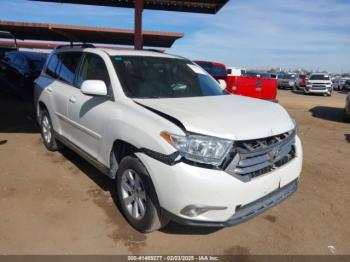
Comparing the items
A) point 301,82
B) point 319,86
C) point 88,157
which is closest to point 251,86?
point 88,157

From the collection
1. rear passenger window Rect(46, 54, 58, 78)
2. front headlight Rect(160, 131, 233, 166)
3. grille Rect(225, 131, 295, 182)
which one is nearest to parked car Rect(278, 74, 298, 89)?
rear passenger window Rect(46, 54, 58, 78)

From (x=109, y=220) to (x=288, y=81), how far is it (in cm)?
3006

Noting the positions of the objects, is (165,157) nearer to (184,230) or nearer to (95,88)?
(184,230)

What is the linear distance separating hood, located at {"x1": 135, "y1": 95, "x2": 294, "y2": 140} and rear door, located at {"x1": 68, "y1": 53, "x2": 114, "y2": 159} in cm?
59

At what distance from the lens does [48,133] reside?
6.08 metres

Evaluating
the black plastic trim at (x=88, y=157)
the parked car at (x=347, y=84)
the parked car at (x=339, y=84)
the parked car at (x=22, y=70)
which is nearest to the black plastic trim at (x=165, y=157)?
the black plastic trim at (x=88, y=157)

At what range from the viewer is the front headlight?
2908 mm

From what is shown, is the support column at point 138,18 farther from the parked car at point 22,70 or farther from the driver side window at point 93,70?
the driver side window at point 93,70

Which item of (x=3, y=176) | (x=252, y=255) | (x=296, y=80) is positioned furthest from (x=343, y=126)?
(x=296, y=80)

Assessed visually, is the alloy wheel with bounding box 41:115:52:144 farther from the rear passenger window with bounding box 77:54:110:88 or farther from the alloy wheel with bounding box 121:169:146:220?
the alloy wheel with bounding box 121:169:146:220

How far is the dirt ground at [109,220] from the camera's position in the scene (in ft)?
10.8

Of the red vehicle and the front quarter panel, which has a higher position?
the front quarter panel

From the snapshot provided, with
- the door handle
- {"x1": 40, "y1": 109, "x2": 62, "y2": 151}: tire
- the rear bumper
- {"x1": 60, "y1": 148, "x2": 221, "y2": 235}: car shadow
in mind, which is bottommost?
{"x1": 60, "y1": 148, "x2": 221, "y2": 235}: car shadow

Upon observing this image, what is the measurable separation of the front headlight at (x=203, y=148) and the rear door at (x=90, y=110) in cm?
122
